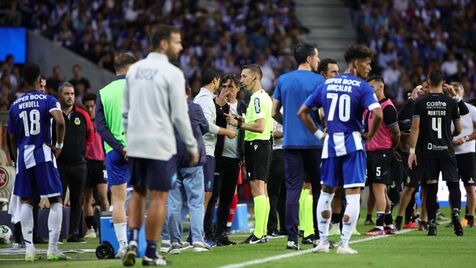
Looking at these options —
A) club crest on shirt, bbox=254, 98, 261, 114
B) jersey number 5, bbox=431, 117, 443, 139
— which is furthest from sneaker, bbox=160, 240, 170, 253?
jersey number 5, bbox=431, 117, 443, 139

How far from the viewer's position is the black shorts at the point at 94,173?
19.2 meters

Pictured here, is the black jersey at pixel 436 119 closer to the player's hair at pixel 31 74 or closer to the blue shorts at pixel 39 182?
the blue shorts at pixel 39 182

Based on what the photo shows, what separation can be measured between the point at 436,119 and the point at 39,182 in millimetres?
5957

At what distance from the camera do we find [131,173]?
1175 cm

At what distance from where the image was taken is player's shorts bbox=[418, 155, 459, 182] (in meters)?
16.9

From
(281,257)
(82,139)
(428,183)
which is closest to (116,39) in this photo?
(82,139)

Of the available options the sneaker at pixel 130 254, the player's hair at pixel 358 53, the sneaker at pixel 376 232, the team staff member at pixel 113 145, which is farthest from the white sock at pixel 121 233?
the sneaker at pixel 376 232

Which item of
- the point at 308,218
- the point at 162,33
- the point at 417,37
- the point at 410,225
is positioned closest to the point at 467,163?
the point at 410,225

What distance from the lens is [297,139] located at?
14.0m

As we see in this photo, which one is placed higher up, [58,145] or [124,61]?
[124,61]

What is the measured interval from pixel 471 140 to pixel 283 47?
48.7 ft

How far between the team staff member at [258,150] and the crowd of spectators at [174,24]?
14343 mm

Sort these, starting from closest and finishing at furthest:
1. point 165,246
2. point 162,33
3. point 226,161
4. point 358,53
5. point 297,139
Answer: point 162,33 < point 358,53 < point 297,139 < point 165,246 < point 226,161

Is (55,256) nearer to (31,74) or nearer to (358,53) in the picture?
(31,74)
